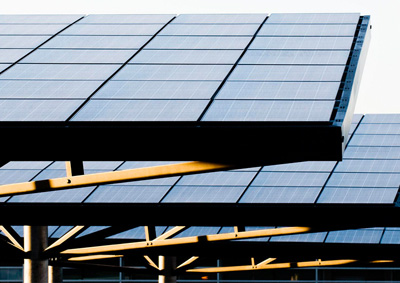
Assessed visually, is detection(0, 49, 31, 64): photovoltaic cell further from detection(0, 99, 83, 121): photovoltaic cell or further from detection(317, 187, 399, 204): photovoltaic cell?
detection(317, 187, 399, 204): photovoltaic cell

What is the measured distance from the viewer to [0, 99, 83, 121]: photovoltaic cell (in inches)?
526

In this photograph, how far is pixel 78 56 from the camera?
55.7 feet

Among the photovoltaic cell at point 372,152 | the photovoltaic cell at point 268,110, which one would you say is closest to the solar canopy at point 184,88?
the photovoltaic cell at point 268,110

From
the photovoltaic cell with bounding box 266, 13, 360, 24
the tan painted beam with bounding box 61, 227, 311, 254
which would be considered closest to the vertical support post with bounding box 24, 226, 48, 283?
the tan painted beam with bounding box 61, 227, 311, 254

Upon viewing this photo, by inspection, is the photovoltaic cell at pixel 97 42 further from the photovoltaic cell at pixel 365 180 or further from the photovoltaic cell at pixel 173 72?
the photovoltaic cell at pixel 365 180

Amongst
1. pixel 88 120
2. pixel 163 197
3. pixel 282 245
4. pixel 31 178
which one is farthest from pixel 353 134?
pixel 88 120

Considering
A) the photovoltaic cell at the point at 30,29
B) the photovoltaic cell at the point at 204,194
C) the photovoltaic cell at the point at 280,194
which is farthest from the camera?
the photovoltaic cell at the point at 204,194

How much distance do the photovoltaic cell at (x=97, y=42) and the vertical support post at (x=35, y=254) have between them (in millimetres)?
8942

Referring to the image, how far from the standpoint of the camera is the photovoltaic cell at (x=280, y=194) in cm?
2250

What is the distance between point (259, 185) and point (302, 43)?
6.98 metres

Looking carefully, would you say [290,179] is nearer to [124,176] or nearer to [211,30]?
[211,30]

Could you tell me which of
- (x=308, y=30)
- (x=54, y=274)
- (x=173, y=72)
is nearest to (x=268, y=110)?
(x=173, y=72)

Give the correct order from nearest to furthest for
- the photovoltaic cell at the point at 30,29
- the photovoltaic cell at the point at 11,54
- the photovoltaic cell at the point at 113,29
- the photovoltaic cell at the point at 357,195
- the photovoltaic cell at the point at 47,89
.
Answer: the photovoltaic cell at the point at 47,89 < the photovoltaic cell at the point at 11,54 < the photovoltaic cell at the point at 113,29 < the photovoltaic cell at the point at 30,29 < the photovoltaic cell at the point at 357,195

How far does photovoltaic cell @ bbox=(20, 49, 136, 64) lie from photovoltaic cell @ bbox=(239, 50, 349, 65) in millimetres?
2345
